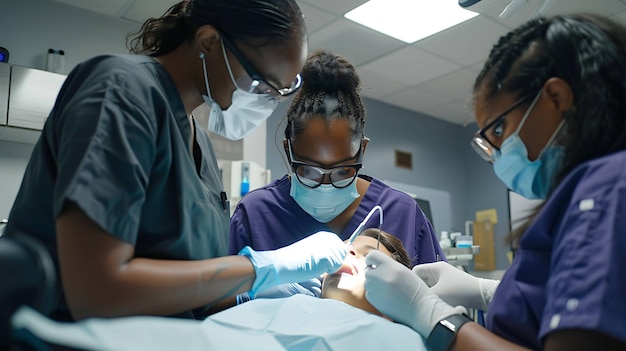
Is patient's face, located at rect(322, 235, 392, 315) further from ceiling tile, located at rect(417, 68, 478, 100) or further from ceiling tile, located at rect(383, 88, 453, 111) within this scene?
ceiling tile, located at rect(383, 88, 453, 111)

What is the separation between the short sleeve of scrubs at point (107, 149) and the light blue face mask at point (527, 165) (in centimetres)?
72

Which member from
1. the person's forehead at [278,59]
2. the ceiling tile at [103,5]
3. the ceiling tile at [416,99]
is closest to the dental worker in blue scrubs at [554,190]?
the person's forehead at [278,59]

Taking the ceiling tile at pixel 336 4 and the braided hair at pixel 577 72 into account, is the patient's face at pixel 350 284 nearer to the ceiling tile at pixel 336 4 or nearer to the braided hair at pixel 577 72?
the braided hair at pixel 577 72

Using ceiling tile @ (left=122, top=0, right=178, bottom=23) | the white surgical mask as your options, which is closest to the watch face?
ceiling tile @ (left=122, top=0, right=178, bottom=23)

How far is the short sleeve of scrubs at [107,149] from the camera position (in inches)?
34.6

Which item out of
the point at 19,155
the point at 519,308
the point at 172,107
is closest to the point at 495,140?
the point at 519,308

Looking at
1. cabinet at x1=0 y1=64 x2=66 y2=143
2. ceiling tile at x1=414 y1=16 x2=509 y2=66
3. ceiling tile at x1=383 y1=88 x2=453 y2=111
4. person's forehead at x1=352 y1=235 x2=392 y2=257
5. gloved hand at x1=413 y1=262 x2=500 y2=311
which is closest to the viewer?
gloved hand at x1=413 y1=262 x2=500 y2=311

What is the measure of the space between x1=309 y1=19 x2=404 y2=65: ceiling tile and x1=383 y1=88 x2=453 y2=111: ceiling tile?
3.50ft

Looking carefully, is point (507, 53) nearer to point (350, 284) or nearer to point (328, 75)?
point (350, 284)

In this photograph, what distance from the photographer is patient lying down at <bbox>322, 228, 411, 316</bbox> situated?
1537mm

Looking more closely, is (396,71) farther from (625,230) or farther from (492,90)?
(625,230)

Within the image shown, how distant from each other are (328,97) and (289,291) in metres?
0.76

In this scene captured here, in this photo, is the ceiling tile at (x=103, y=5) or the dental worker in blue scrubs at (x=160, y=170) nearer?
the dental worker in blue scrubs at (x=160, y=170)

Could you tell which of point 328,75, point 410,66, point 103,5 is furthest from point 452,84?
point 328,75
